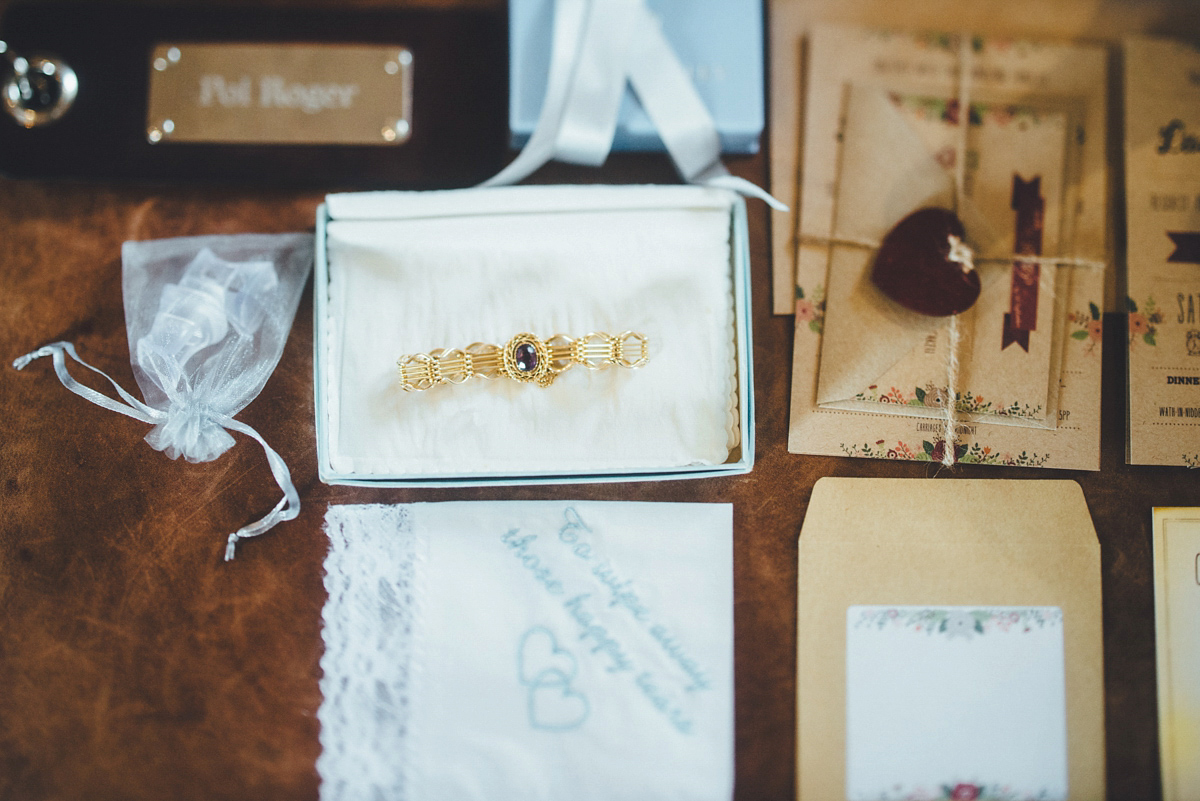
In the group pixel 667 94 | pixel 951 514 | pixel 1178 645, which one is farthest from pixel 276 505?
pixel 1178 645

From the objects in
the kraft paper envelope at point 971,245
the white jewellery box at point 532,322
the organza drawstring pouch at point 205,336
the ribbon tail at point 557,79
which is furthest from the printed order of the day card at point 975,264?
the organza drawstring pouch at point 205,336

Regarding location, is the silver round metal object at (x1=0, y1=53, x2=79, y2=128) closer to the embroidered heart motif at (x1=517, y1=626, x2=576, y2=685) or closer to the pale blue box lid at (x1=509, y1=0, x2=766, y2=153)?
the pale blue box lid at (x1=509, y1=0, x2=766, y2=153)

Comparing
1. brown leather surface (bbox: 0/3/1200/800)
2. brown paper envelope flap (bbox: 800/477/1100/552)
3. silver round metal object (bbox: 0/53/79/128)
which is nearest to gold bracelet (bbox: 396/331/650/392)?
brown leather surface (bbox: 0/3/1200/800)

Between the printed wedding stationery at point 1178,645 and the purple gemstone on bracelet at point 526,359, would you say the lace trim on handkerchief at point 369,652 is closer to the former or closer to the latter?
the purple gemstone on bracelet at point 526,359

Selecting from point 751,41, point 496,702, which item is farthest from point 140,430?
point 751,41

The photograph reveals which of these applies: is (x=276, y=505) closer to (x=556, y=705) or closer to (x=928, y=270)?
(x=556, y=705)

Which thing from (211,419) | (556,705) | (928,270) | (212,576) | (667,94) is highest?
(667,94)

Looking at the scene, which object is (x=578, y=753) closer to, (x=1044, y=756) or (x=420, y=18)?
(x=1044, y=756)
